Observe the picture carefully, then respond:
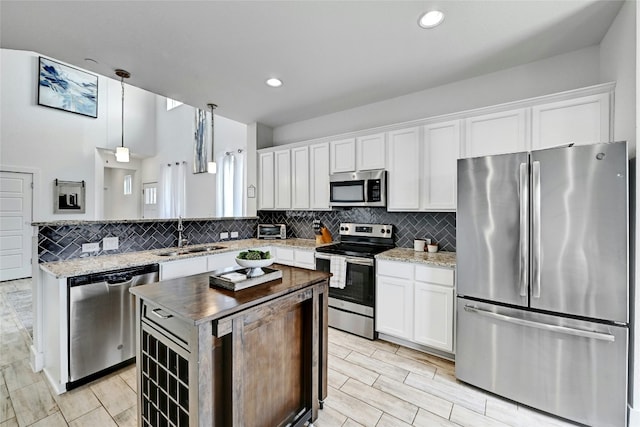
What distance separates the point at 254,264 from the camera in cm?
158

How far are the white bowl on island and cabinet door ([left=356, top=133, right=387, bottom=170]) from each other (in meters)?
2.07

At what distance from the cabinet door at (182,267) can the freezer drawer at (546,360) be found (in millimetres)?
2606

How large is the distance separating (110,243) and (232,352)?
2.31 m

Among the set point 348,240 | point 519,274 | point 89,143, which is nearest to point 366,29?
point 519,274

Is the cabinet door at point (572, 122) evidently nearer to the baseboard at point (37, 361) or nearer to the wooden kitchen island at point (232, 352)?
the wooden kitchen island at point (232, 352)

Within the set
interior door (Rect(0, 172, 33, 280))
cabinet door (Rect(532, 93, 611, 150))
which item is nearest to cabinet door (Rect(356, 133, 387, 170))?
cabinet door (Rect(532, 93, 611, 150))

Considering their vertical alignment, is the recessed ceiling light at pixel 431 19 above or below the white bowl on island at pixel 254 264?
above

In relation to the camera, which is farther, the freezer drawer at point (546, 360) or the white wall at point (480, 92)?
the white wall at point (480, 92)

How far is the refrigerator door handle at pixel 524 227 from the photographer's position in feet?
6.17

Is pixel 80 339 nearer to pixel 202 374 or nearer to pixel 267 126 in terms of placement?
pixel 202 374

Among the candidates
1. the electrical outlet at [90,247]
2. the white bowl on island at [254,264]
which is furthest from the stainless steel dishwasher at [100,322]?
the white bowl on island at [254,264]

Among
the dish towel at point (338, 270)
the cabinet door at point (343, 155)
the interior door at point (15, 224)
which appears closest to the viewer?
the dish towel at point (338, 270)

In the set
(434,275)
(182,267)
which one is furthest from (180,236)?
(434,275)

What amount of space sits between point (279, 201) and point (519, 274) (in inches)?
125
